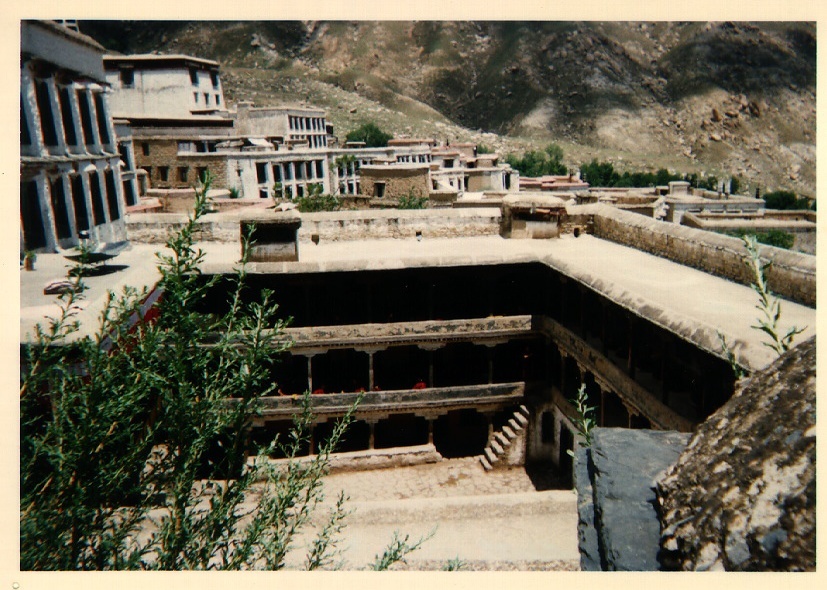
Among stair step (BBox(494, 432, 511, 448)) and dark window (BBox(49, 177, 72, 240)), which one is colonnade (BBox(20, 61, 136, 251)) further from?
stair step (BBox(494, 432, 511, 448))

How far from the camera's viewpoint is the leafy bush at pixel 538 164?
88.4 m

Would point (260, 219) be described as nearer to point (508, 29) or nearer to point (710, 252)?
point (710, 252)

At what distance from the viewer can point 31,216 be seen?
1848cm

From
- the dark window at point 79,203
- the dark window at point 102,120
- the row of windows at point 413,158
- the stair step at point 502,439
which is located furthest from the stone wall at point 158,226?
the row of windows at point 413,158

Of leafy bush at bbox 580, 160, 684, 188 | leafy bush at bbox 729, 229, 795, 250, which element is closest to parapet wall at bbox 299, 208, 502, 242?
leafy bush at bbox 729, 229, 795, 250

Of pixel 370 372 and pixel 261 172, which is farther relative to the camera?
pixel 261 172

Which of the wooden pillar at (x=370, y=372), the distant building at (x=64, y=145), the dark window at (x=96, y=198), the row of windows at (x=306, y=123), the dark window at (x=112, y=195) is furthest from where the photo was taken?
the row of windows at (x=306, y=123)

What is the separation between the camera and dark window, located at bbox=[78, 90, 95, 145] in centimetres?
2288

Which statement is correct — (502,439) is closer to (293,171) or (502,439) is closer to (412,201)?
(412,201)

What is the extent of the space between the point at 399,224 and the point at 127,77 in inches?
2222

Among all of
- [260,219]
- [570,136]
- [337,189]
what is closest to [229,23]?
[570,136]

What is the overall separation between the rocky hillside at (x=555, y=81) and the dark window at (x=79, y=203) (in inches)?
2856

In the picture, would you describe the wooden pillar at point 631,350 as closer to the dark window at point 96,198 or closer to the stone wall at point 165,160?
the dark window at point 96,198

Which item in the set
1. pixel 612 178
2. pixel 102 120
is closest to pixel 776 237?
pixel 102 120
